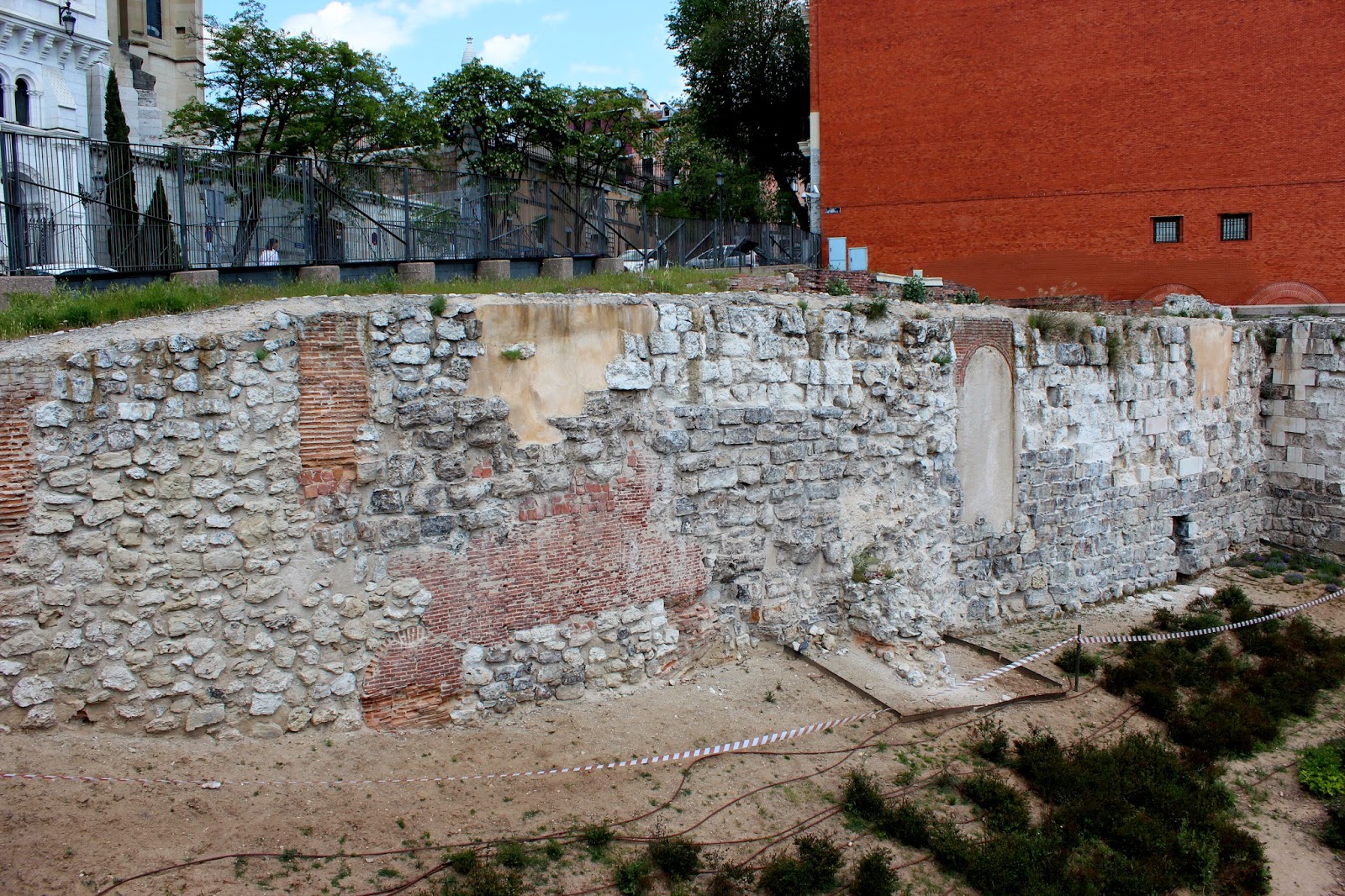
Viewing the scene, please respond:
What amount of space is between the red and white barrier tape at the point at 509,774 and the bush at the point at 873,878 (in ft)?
4.64

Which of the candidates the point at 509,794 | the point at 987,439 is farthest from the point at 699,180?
the point at 509,794

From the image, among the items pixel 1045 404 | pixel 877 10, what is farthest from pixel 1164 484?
pixel 877 10

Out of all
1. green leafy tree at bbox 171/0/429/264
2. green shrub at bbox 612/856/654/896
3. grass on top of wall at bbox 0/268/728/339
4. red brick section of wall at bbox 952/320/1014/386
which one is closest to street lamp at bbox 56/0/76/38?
green leafy tree at bbox 171/0/429/264

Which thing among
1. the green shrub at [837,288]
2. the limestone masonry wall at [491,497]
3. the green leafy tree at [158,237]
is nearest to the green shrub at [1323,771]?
the limestone masonry wall at [491,497]

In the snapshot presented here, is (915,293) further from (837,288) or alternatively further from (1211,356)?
(1211,356)

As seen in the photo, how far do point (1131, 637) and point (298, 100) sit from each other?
64.0 ft

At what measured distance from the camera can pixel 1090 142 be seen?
22.7 meters

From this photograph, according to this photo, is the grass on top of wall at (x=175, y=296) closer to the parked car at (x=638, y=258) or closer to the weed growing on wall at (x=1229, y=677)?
the parked car at (x=638, y=258)

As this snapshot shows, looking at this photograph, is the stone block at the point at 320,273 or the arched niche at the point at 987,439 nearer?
the stone block at the point at 320,273

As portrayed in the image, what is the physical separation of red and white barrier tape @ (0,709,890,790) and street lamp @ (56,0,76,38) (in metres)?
23.1

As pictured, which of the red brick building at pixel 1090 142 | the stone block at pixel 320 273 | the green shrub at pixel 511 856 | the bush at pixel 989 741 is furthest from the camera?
the red brick building at pixel 1090 142

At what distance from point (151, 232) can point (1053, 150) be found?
19.7 m

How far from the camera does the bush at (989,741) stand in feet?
28.3

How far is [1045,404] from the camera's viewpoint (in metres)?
12.1
